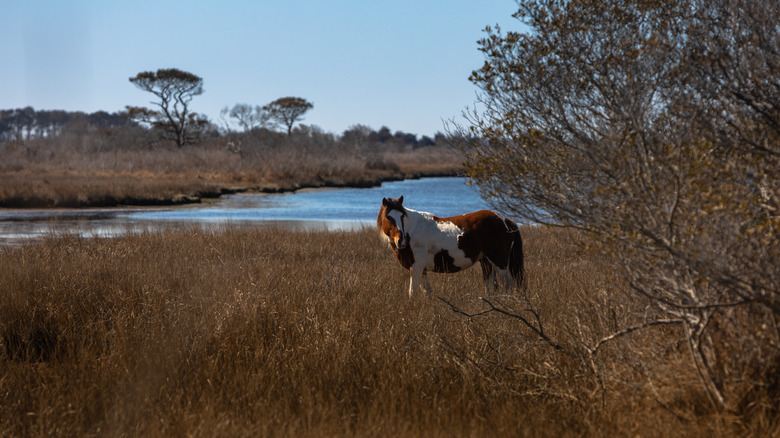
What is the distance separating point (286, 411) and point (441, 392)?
44.6 inches

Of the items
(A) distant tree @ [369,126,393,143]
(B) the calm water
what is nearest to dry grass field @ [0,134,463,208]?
(B) the calm water

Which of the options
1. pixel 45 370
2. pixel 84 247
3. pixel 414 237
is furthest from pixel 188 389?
pixel 84 247

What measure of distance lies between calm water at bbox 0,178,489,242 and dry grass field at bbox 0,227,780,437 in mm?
9074

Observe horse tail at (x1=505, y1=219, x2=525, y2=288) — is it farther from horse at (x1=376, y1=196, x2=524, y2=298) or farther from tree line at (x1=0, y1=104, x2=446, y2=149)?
tree line at (x1=0, y1=104, x2=446, y2=149)

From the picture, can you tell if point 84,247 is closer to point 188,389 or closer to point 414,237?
point 414,237

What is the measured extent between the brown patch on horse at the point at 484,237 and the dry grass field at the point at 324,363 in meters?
0.48

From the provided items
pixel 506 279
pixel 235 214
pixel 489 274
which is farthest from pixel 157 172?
pixel 506 279

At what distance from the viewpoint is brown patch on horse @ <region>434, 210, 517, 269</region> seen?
7.00m

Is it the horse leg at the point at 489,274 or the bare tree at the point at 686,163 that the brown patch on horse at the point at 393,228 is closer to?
the horse leg at the point at 489,274

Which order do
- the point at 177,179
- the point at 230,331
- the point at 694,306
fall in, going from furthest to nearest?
1. the point at 177,179
2. the point at 230,331
3. the point at 694,306

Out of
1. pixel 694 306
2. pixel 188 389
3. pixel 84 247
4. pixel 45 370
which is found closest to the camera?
pixel 694 306

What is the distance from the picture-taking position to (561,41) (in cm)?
434

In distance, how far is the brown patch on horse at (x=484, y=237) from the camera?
7.00 meters

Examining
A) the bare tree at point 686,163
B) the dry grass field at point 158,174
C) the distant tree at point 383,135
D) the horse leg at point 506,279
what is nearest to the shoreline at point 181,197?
the dry grass field at point 158,174
